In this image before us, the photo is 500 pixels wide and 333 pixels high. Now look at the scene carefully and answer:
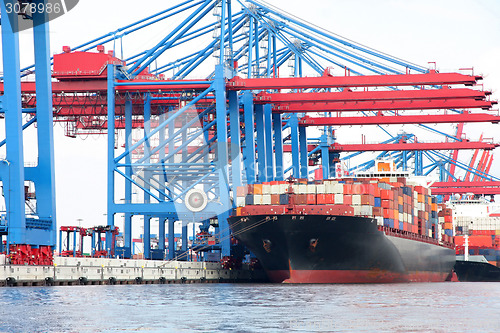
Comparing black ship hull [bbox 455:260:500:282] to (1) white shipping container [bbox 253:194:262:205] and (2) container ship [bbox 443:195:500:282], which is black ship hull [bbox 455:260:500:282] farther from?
(1) white shipping container [bbox 253:194:262:205]

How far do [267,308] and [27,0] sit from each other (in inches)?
847

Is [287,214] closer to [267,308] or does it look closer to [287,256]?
[287,256]

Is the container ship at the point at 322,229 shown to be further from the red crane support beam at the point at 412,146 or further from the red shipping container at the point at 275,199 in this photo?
the red crane support beam at the point at 412,146

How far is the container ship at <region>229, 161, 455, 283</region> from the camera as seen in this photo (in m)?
51.9

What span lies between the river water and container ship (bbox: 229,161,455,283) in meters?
16.4

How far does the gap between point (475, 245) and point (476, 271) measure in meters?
3.31

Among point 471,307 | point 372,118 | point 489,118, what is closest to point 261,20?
point 372,118

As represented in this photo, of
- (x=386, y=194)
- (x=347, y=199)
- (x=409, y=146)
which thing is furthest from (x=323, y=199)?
(x=409, y=146)

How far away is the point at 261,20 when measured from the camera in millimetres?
67875

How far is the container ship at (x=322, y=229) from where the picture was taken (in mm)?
51875

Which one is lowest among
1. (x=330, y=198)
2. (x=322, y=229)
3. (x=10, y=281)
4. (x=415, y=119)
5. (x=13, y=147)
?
(x=10, y=281)

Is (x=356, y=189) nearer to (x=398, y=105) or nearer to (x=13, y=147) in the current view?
(x=398, y=105)

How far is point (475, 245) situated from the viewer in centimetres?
8150

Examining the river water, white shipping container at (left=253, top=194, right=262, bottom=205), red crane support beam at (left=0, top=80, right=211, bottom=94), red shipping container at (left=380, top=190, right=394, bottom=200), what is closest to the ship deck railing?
red shipping container at (left=380, top=190, right=394, bottom=200)
